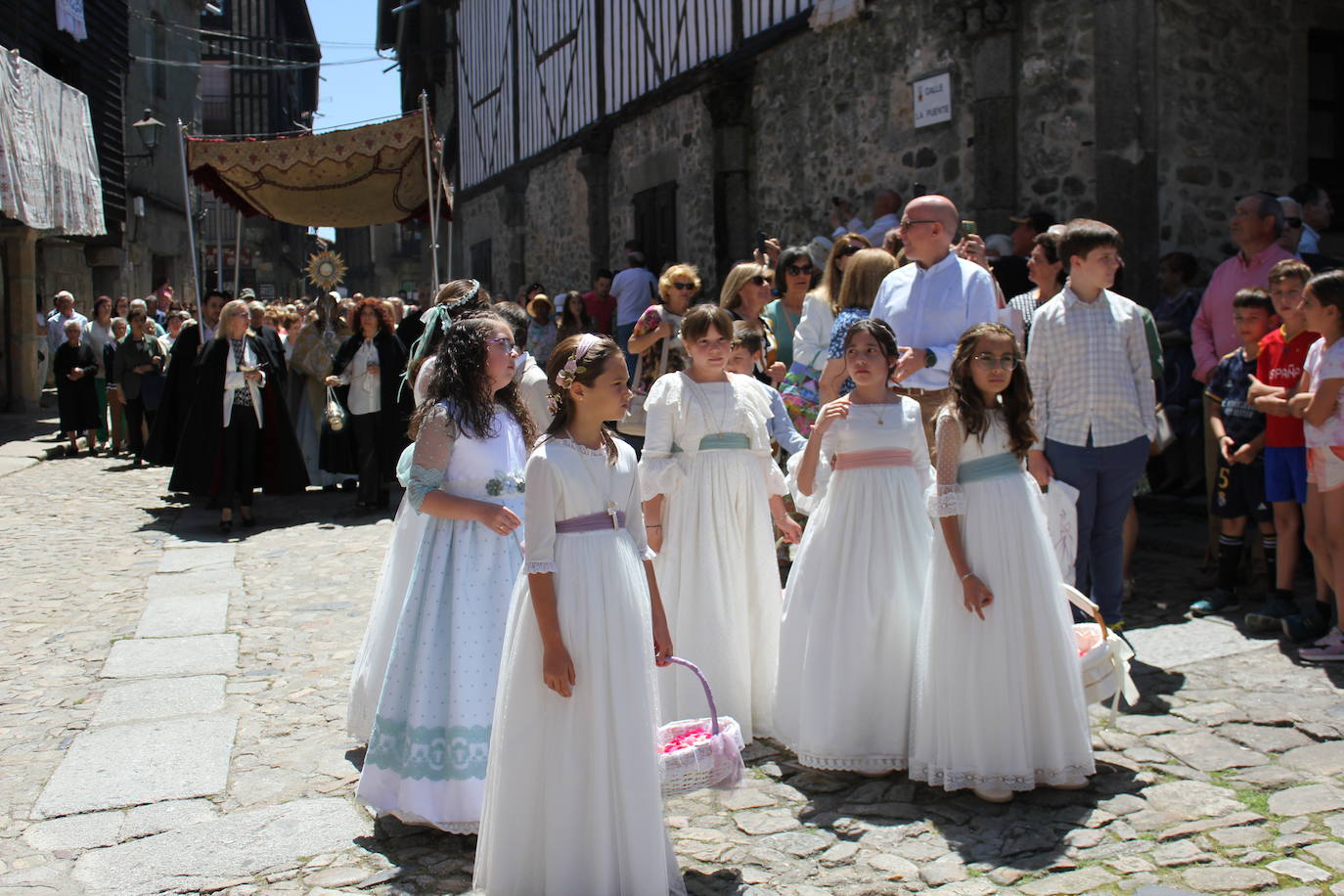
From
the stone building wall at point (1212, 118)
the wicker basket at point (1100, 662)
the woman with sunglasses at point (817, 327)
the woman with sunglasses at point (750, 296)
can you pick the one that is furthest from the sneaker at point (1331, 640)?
the stone building wall at point (1212, 118)

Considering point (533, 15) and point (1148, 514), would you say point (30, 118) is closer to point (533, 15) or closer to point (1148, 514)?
point (533, 15)

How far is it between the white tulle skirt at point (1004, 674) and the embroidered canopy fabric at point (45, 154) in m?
14.0

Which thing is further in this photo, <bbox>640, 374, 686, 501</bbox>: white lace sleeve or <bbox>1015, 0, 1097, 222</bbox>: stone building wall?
<bbox>1015, 0, 1097, 222</bbox>: stone building wall

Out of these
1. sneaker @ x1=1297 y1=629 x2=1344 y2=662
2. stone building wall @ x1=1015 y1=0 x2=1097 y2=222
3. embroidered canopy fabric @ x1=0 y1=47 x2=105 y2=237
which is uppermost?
embroidered canopy fabric @ x1=0 y1=47 x2=105 y2=237

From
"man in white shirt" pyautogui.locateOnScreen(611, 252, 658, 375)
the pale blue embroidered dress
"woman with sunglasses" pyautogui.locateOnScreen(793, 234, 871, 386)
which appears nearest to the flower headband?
the pale blue embroidered dress

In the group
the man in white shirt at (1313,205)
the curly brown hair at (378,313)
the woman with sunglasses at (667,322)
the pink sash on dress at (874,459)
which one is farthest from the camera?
the curly brown hair at (378,313)

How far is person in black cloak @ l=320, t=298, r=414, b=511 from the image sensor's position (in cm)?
962

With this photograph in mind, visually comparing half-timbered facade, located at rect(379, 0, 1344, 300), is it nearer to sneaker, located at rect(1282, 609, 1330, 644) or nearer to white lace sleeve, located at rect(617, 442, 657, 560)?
sneaker, located at rect(1282, 609, 1330, 644)

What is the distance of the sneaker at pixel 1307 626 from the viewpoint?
5219 mm

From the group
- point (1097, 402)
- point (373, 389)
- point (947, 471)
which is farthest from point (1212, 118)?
point (373, 389)

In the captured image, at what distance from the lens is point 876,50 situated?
35.3ft

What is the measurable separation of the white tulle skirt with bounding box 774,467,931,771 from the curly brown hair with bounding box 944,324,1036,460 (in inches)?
13.1

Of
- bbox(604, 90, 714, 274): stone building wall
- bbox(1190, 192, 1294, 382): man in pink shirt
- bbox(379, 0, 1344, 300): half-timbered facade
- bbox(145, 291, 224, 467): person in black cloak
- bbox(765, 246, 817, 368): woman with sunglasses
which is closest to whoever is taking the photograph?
bbox(1190, 192, 1294, 382): man in pink shirt

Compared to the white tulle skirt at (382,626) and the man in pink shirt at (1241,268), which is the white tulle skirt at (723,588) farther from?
the man in pink shirt at (1241,268)
